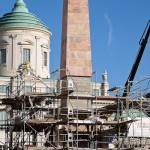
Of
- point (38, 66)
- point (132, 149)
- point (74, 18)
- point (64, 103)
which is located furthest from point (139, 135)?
point (38, 66)

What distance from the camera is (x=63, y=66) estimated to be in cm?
3453

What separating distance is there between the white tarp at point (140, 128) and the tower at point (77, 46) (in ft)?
9.85

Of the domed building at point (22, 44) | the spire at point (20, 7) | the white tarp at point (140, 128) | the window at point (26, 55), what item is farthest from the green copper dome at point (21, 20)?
the white tarp at point (140, 128)

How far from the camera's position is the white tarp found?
33.8 m

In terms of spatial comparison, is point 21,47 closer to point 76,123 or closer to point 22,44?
point 22,44

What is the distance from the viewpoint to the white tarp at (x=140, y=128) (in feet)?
111

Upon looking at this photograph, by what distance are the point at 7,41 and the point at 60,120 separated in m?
50.0

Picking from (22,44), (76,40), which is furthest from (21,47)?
(76,40)

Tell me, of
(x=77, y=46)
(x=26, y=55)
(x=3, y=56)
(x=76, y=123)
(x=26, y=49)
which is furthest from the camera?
(x=26, y=49)

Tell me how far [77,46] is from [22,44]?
4764 centimetres

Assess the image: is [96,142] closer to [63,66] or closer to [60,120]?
[60,120]

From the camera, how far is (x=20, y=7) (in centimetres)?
8775

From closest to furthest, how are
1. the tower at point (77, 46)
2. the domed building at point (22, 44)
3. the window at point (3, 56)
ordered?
the tower at point (77, 46), the domed building at point (22, 44), the window at point (3, 56)

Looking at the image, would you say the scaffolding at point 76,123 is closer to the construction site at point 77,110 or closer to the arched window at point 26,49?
the construction site at point 77,110
